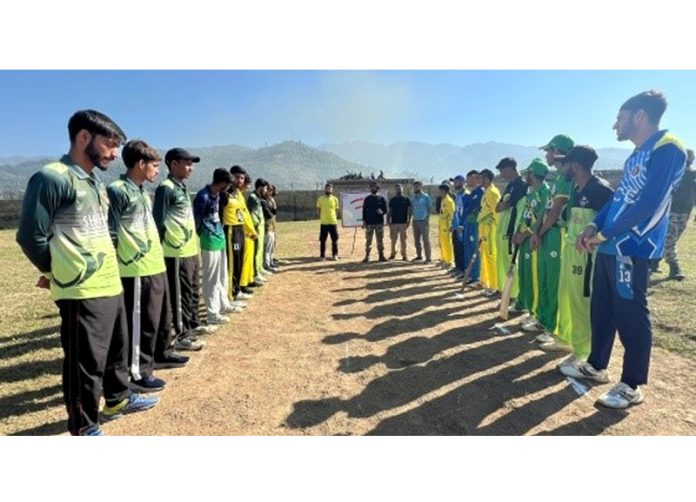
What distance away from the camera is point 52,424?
10.6ft

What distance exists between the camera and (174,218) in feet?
15.0

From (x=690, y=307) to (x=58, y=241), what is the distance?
7.66m

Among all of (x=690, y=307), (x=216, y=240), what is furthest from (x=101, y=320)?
(x=690, y=307)

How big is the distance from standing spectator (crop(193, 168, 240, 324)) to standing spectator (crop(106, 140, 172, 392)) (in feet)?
4.99

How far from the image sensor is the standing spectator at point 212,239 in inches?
217

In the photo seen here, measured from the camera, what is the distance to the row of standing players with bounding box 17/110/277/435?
273cm

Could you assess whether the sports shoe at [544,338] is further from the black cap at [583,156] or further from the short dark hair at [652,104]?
the short dark hair at [652,104]

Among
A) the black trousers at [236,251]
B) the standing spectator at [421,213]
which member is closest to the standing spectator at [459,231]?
the standing spectator at [421,213]

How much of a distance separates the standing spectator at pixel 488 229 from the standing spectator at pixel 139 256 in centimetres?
515

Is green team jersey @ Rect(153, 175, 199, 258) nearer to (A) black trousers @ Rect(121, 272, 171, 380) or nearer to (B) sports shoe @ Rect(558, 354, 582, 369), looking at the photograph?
(A) black trousers @ Rect(121, 272, 171, 380)

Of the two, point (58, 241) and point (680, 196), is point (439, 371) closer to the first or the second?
point (58, 241)

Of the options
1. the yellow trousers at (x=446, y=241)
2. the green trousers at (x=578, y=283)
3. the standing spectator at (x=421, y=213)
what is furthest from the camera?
the standing spectator at (x=421, y=213)

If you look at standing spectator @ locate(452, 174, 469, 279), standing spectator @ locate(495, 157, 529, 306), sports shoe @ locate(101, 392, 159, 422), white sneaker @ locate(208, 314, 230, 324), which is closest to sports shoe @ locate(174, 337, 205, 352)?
white sneaker @ locate(208, 314, 230, 324)

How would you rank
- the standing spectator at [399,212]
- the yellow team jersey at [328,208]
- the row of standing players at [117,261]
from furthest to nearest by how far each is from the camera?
the yellow team jersey at [328,208], the standing spectator at [399,212], the row of standing players at [117,261]
